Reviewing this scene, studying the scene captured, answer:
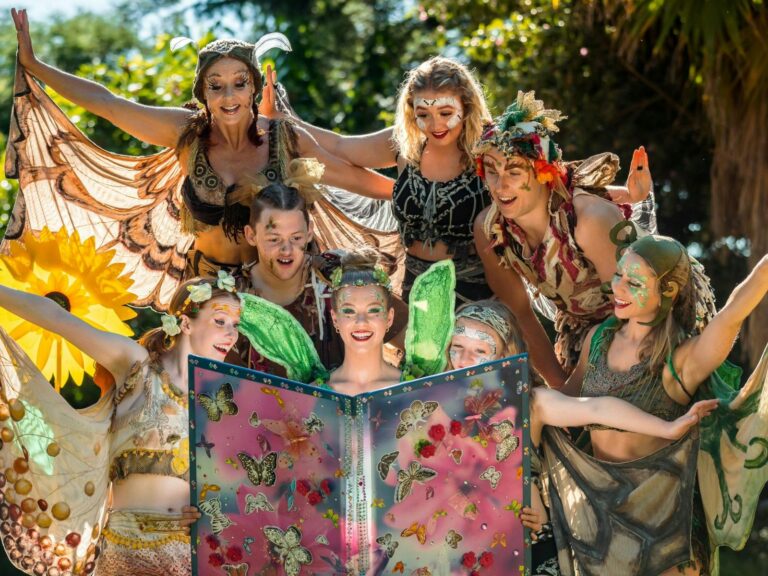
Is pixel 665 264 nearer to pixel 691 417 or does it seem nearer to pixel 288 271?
pixel 691 417

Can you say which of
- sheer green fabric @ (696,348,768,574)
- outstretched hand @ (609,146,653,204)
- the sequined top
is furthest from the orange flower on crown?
sheer green fabric @ (696,348,768,574)

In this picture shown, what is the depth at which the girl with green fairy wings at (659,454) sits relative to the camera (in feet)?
19.1

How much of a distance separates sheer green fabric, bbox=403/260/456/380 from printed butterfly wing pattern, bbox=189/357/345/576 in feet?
1.68

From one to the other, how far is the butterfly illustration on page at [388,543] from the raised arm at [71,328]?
1.25 meters

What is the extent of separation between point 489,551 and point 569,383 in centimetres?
91

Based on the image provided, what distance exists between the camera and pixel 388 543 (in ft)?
18.0

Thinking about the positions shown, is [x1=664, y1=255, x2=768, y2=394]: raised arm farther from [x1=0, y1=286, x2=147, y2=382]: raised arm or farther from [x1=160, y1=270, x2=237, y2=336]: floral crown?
[x1=0, y1=286, x2=147, y2=382]: raised arm

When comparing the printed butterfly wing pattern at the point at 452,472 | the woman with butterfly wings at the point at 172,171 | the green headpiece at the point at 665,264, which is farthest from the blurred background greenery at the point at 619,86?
the printed butterfly wing pattern at the point at 452,472

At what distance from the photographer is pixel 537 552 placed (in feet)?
20.4

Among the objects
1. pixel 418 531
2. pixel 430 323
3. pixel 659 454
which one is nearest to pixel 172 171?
pixel 430 323

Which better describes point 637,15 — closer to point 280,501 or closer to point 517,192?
point 517,192

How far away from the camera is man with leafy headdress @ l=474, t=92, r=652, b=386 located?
6.40 metres

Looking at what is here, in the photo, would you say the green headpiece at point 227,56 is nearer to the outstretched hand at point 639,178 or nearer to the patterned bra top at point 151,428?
the patterned bra top at point 151,428

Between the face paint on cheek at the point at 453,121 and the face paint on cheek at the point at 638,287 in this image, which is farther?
the face paint on cheek at the point at 453,121
